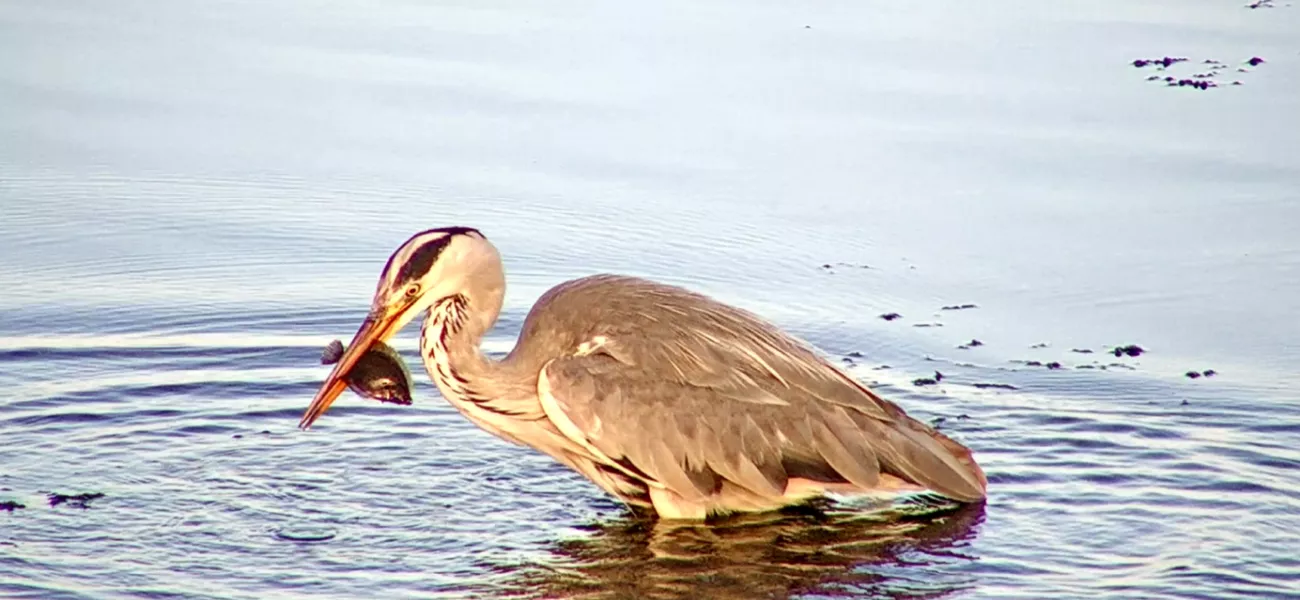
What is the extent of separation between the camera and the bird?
7941 mm

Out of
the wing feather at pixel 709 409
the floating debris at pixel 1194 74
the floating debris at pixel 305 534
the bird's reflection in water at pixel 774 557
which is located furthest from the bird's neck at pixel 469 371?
the floating debris at pixel 1194 74

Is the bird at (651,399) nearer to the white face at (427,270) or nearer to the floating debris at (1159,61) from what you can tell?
the white face at (427,270)

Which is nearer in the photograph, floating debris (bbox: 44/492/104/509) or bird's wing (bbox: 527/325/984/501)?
floating debris (bbox: 44/492/104/509)

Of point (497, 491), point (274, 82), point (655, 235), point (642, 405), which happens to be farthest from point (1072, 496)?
point (274, 82)

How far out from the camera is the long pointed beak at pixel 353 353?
25.9ft

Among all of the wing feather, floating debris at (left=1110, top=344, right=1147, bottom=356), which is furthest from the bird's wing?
floating debris at (left=1110, top=344, right=1147, bottom=356)

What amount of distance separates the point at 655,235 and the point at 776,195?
951mm

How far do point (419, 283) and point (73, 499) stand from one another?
4.96ft

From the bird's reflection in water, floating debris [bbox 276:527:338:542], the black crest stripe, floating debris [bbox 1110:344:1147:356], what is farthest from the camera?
floating debris [bbox 1110:344:1147:356]

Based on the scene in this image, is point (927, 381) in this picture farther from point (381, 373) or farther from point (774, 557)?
point (381, 373)

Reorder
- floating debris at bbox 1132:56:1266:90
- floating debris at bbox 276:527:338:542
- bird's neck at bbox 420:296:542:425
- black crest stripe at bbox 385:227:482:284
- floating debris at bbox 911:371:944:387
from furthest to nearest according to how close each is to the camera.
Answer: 1. floating debris at bbox 1132:56:1266:90
2. floating debris at bbox 911:371:944:387
3. bird's neck at bbox 420:296:542:425
4. black crest stripe at bbox 385:227:482:284
5. floating debris at bbox 276:527:338:542

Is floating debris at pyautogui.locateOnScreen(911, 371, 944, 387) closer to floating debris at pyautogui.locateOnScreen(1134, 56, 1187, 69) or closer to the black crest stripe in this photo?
the black crest stripe

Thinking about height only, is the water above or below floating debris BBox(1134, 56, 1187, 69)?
below

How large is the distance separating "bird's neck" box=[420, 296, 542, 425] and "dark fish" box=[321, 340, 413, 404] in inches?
8.2
